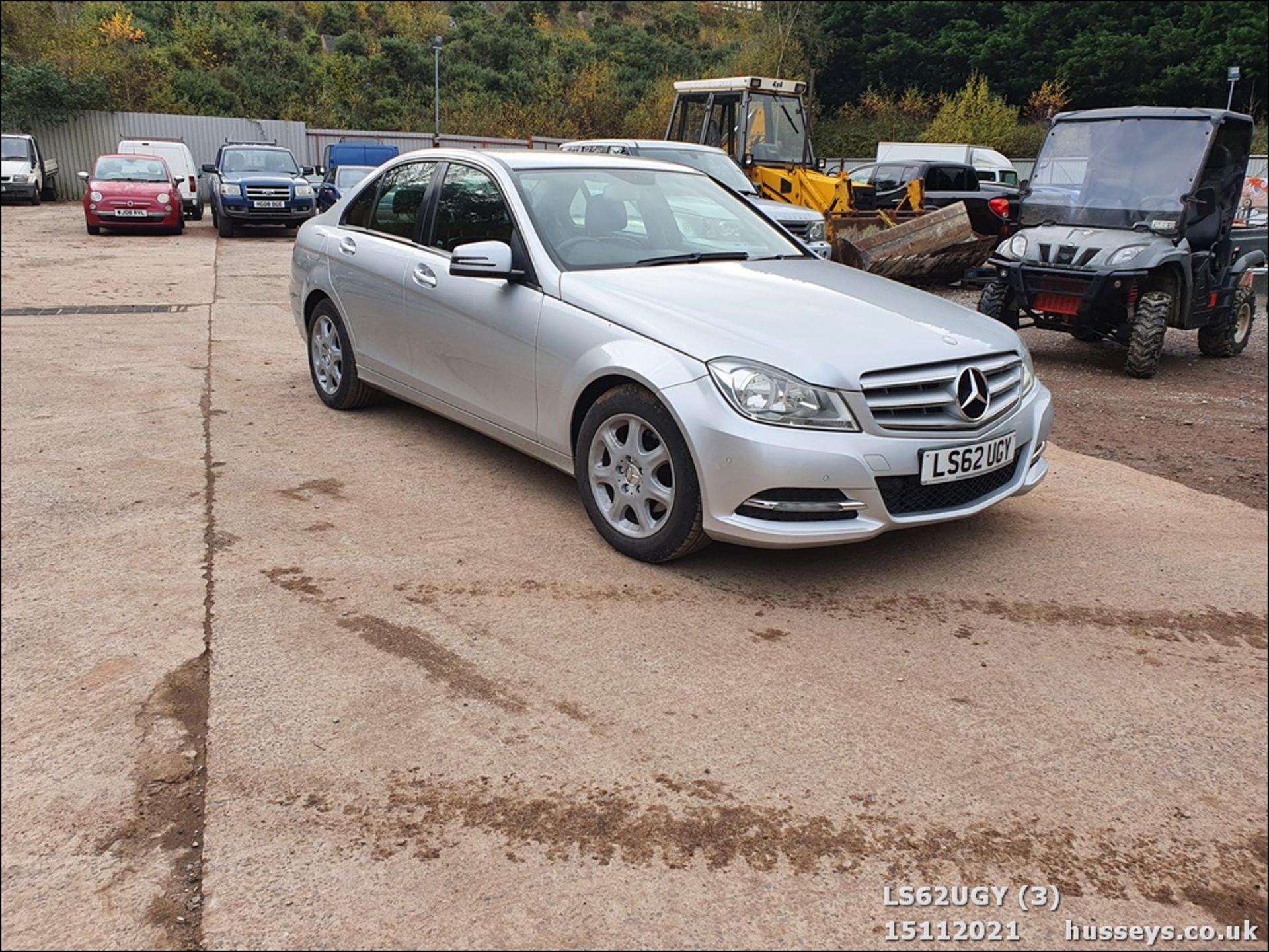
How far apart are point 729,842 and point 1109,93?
8.06m

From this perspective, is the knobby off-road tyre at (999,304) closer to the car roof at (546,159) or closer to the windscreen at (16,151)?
the car roof at (546,159)

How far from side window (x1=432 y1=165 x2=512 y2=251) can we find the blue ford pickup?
1573 cm

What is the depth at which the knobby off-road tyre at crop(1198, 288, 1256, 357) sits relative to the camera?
952cm

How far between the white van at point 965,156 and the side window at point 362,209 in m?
17.5

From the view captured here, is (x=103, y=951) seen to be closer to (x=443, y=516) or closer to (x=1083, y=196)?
(x=443, y=516)

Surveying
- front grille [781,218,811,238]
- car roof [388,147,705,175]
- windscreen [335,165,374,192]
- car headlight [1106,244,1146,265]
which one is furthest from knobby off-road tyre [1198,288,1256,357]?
windscreen [335,165,374,192]

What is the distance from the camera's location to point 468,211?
5.41 meters

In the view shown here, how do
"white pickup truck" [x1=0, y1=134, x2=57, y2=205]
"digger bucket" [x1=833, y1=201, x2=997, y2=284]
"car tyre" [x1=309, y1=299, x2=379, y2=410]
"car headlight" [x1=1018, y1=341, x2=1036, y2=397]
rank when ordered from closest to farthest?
"car headlight" [x1=1018, y1=341, x2=1036, y2=397] → "car tyre" [x1=309, y1=299, x2=379, y2=410] → "digger bucket" [x1=833, y1=201, x2=997, y2=284] → "white pickup truck" [x1=0, y1=134, x2=57, y2=205]

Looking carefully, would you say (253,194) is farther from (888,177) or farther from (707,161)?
(888,177)

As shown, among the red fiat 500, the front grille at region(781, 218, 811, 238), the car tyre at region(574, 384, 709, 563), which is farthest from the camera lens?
the red fiat 500

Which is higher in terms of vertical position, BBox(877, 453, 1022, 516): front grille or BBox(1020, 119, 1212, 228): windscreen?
BBox(1020, 119, 1212, 228): windscreen

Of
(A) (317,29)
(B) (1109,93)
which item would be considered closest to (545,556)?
(B) (1109,93)

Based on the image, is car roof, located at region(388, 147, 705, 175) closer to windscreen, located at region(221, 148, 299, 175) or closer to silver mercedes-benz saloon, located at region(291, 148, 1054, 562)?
silver mercedes-benz saloon, located at region(291, 148, 1054, 562)

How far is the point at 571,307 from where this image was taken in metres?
4.60
